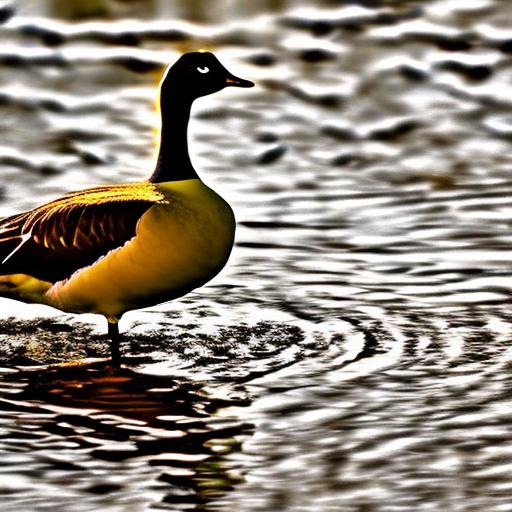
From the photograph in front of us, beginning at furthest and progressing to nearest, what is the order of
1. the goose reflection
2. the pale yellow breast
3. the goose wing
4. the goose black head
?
1. the goose black head
2. the goose wing
3. the pale yellow breast
4. the goose reflection

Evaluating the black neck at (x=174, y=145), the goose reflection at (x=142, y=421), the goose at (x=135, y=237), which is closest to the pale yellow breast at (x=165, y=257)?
the goose at (x=135, y=237)

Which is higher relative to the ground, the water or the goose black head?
the goose black head

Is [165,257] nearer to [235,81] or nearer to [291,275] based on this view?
[235,81]

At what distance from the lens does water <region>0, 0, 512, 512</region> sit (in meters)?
8.95

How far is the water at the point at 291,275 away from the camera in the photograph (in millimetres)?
8945

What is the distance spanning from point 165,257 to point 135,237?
0.83 ft

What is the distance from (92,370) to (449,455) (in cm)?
265

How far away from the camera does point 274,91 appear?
17891mm

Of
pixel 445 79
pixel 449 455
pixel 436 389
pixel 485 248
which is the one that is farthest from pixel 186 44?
pixel 449 455

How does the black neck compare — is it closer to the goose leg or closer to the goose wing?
the goose wing

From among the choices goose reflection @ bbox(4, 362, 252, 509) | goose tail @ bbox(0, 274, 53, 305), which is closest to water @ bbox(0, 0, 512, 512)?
goose reflection @ bbox(4, 362, 252, 509)

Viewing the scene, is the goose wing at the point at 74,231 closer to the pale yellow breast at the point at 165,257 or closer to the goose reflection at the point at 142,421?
the pale yellow breast at the point at 165,257

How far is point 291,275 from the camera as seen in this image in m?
13.1

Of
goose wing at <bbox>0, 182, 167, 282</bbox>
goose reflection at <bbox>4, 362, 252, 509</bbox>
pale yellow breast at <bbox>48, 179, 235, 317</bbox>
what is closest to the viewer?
goose reflection at <bbox>4, 362, 252, 509</bbox>
